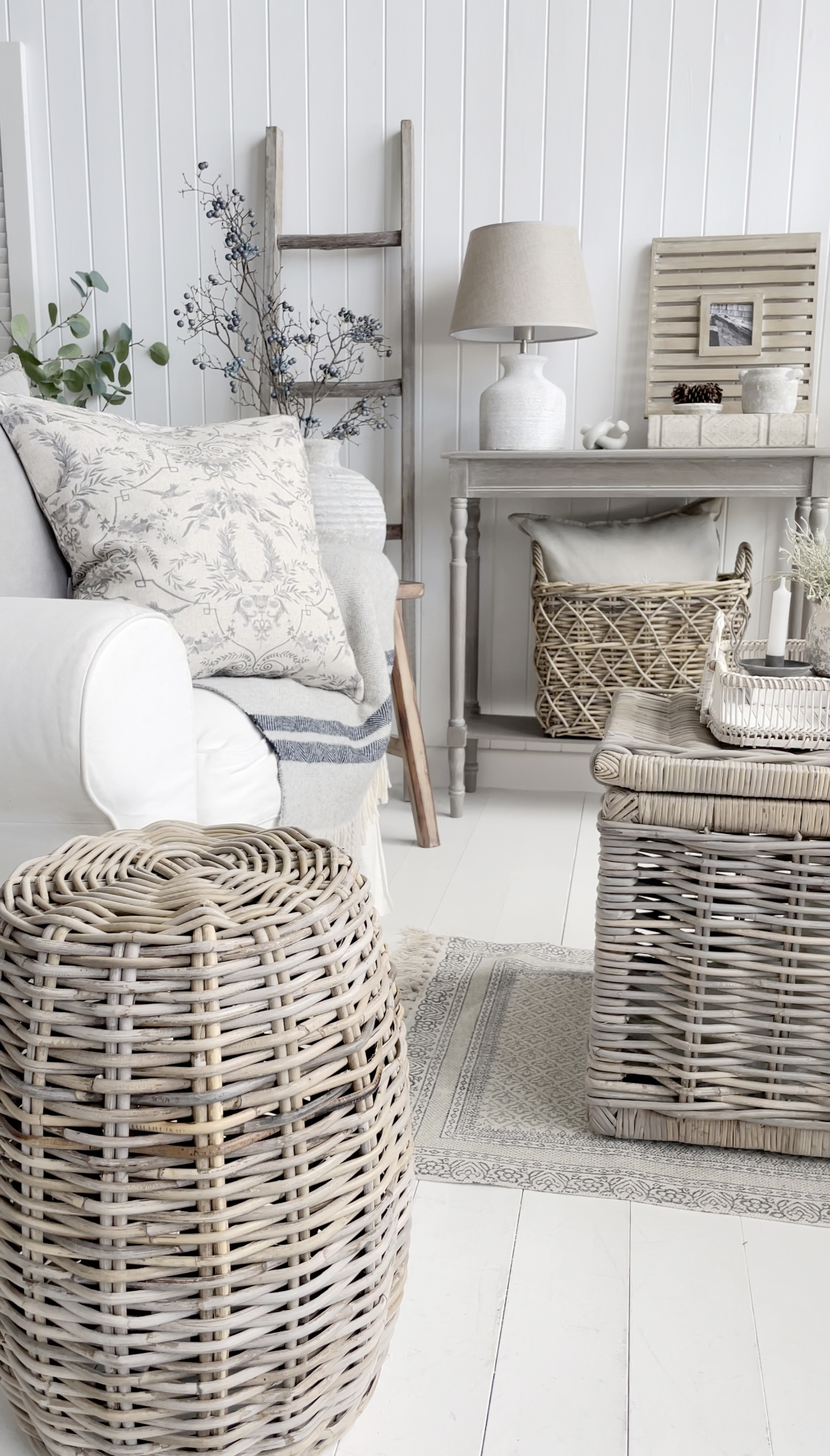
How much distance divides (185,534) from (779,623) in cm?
78

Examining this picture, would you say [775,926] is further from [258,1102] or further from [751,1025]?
[258,1102]

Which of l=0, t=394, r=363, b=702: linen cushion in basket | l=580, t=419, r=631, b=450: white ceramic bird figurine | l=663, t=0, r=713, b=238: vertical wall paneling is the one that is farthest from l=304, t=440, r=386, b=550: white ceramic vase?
l=663, t=0, r=713, b=238: vertical wall paneling

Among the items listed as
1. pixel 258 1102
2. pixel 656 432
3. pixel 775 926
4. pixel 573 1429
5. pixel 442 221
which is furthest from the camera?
pixel 442 221

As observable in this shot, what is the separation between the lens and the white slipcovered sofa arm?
3.59 feet

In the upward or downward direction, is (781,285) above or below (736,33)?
below

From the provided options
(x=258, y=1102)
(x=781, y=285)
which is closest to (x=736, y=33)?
(x=781, y=285)

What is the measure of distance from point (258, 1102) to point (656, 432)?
2.08 m

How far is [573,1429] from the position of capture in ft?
3.03

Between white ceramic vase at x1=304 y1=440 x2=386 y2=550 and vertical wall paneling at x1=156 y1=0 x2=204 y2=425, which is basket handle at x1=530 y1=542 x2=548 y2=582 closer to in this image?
white ceramic vase at x1=304 y1=440 x2=386 y2=550

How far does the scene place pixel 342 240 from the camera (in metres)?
2.78

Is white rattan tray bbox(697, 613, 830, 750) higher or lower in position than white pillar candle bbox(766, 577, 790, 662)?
lower

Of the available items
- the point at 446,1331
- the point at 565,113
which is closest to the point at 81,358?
the point at 565,113

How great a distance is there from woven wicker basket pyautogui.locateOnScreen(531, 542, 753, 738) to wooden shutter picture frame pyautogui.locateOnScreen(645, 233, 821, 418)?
1.50ft

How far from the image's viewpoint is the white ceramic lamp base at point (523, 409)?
2533 millimetres
